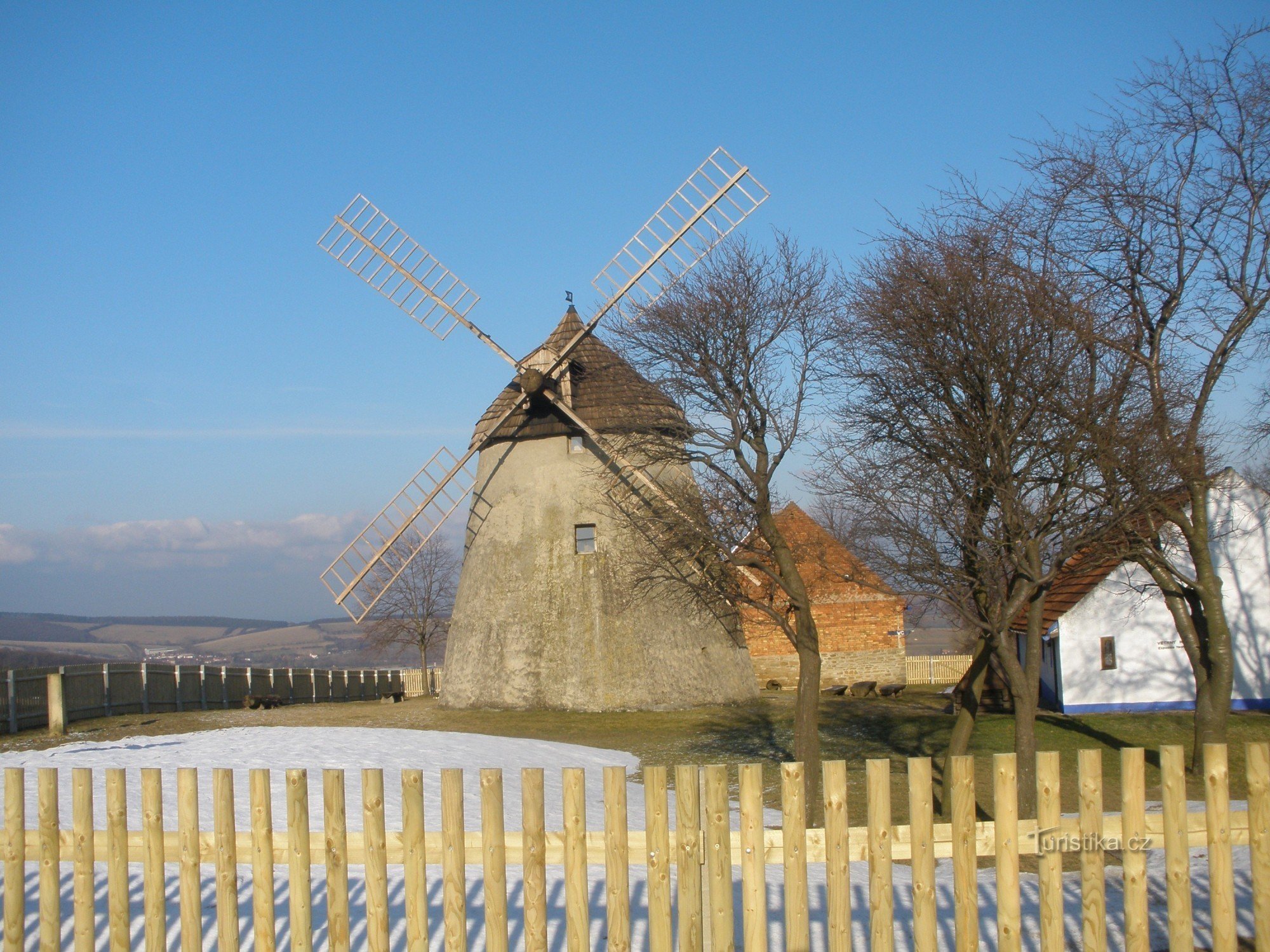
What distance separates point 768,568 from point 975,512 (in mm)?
3930

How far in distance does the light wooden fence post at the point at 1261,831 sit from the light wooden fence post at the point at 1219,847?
125mm

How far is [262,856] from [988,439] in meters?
9.14

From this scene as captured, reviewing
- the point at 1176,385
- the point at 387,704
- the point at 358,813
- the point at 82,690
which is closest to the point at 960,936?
the point at 358,813

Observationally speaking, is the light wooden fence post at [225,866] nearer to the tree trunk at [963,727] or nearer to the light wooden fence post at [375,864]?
the light wooden fence post at [375,864]

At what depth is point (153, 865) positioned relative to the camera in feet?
18.0

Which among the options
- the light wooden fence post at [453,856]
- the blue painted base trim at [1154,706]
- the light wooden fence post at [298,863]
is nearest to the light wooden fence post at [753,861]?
the light wooden fence post at [453,856]

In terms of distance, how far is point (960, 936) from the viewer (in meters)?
5.11

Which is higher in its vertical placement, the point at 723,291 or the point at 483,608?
the point at 723,291

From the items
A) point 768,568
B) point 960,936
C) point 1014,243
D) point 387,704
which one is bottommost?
point 387,704

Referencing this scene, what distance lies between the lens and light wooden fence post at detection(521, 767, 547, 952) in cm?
498

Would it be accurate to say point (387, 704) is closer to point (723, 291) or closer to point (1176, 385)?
point (723, 291)

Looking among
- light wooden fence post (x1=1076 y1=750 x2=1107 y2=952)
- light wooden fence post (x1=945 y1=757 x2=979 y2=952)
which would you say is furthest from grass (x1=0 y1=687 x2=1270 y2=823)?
light wooden fence post (x1=945 y1=757 x2=979 y2=952)

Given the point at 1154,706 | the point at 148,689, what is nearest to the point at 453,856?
the point at 1154,706

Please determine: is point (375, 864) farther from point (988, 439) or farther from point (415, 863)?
point (988, 439)
